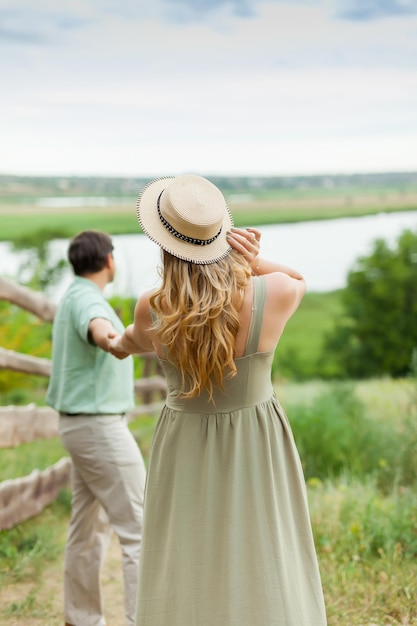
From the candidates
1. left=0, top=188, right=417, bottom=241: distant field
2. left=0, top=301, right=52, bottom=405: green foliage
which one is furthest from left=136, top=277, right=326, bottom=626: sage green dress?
left=0, top=188, right=417, bottom=241: distant field

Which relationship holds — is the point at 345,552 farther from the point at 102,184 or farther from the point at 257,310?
the point at 102,184

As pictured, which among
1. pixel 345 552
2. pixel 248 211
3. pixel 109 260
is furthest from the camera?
pixel 248 211

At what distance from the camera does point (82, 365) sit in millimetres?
2998

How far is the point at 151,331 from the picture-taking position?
2.22 meters

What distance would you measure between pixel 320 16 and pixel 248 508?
3071 cm

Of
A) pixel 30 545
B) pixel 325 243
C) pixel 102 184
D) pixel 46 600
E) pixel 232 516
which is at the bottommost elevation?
pixel 46 600

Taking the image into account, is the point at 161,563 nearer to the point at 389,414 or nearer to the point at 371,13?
the point at 389,414

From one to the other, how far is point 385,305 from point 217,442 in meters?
20.1

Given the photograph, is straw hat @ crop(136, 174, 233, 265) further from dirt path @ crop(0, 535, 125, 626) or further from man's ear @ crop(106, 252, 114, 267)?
dirt path @ crop(0, 535, 125, 626)

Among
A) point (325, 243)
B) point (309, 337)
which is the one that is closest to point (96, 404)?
point (325, 243)

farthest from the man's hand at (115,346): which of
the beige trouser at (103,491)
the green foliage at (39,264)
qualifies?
the green foliage at (39,264)

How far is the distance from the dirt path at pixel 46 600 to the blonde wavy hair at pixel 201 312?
1669mm

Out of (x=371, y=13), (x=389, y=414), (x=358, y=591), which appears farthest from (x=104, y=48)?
(x=358, y=591)

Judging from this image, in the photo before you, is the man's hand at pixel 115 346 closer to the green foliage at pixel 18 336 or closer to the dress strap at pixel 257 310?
the dress strap at pixel 257 310
